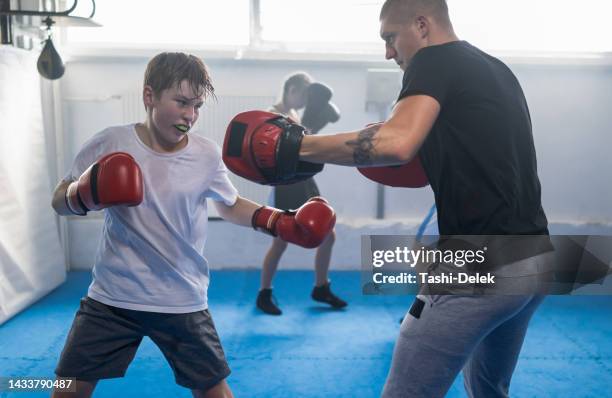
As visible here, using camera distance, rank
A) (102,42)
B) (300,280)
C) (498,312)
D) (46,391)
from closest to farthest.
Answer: (498,312)
(46,391)
(300,280)
(102,42)

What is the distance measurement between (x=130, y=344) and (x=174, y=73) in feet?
2.30

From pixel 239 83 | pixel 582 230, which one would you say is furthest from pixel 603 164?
pixel 239 83

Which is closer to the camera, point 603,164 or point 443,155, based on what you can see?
point 443,155

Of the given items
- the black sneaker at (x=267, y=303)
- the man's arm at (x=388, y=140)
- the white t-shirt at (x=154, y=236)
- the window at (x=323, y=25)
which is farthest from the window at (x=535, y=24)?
the man's arm at (x=388, y=140)

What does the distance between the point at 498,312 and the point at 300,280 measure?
271 centimetres

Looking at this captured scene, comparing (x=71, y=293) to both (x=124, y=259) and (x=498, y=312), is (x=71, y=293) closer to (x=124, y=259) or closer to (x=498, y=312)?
(x=124, y=259)

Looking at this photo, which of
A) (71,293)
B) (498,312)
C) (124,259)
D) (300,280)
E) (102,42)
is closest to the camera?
(498,312)

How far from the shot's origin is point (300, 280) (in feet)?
12.2

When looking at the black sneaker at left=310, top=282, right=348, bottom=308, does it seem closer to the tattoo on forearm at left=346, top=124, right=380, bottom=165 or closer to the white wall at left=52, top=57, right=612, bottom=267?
the white wall at left=52, top=57, right=612, bottom=267

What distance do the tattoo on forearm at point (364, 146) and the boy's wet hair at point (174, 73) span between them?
555 millimetres

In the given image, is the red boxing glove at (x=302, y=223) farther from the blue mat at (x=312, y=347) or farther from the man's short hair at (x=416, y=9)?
the blue mat at (x=312, y=347)

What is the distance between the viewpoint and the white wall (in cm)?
382

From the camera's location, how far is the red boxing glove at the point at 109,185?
1.22 metres

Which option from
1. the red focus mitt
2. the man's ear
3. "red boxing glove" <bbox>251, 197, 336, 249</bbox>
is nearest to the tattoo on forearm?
the red focus mitt
